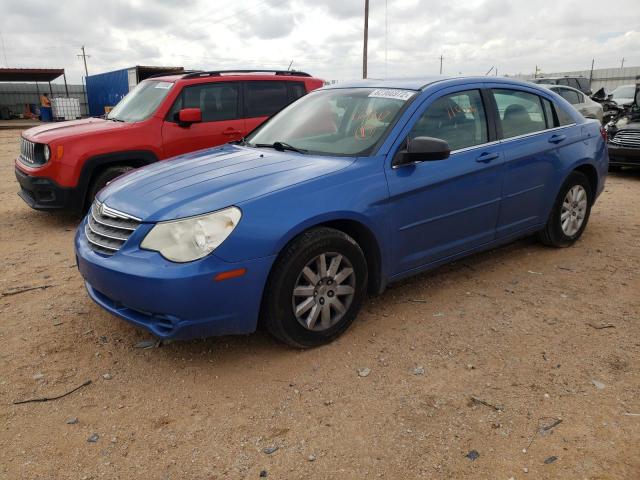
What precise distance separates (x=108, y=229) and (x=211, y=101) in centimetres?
409

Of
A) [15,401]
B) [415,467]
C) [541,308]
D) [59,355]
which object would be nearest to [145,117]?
[59,355]

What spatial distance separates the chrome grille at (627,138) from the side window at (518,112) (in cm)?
552

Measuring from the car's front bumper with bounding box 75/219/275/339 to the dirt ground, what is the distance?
1.16ft

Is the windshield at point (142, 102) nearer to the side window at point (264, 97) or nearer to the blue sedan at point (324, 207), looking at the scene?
the side window at point (264, 97)

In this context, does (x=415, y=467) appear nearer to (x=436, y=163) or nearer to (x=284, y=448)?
(x=284, y=448)

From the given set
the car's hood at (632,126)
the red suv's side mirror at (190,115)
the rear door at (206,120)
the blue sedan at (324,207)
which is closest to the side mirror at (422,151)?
the blue sedan at (324,207)

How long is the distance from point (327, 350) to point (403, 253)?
858mm

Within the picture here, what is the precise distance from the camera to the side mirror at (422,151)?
11.0 feet

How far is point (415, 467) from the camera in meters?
2.33

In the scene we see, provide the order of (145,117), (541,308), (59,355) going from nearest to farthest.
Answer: (59,355) < (541,308) < (145,117)

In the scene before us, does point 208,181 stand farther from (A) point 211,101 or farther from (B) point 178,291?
(A) point 211,101

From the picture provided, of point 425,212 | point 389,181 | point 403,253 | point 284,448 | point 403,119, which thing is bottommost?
point 284,448

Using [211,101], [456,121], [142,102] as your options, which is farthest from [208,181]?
[142,102]

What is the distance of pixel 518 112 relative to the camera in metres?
4.48
